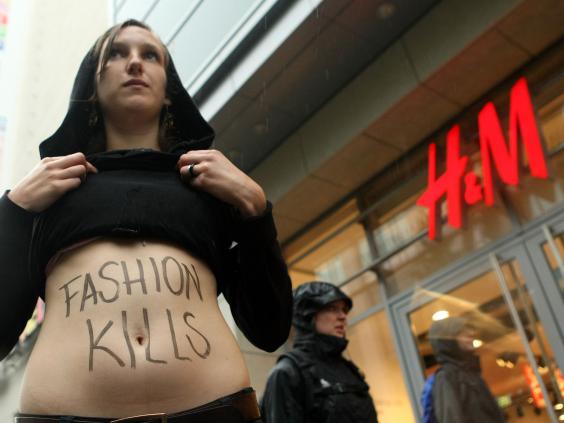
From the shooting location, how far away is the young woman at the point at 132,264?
102 centimetres

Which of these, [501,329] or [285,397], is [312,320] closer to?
[285,397]

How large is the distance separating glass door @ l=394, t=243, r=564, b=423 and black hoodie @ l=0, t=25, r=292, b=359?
10.1 feet

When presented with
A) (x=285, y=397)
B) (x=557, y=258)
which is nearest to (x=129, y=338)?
(x=285, y=397)

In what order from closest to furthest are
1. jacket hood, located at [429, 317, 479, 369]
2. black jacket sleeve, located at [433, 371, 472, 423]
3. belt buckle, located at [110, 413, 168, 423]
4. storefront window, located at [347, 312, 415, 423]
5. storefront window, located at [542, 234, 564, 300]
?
belt buckle, located at [110, 413, 168, 423] → black jacket sleeve, located at [433, 371, 472, 423] → jacket hood, located at [429, 317, 479, 369] → storefront window, located at [542, 234, 564, 300] → storefront window, located at [347, 312, 415, 423]

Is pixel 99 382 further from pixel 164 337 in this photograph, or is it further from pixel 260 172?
pixel 260 172

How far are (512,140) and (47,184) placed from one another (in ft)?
17.5

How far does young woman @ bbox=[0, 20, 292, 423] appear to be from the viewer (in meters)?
1.02

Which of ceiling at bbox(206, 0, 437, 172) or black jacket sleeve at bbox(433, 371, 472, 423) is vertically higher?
ceiling at bbox(206, 0, 437, 172)

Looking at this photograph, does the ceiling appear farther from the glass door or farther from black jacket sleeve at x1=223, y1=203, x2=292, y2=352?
black jacket sleeve at x1=223, y1=203, x2=292, y2=352

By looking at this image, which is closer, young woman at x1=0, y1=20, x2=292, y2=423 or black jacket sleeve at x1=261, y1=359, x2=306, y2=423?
young woman at x1=0, y1=20, x2=292, y2=423

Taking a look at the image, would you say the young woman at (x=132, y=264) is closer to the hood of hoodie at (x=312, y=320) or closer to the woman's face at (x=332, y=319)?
the hood of hoodie at (x=312, y=320)

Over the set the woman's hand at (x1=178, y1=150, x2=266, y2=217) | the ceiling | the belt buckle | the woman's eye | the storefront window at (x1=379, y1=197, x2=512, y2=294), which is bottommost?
the belt buckle

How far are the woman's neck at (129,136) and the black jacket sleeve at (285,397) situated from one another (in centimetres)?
172

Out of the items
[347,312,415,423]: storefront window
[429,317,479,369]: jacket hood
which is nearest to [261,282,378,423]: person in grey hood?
[429,317,479,369]: jacket hood
